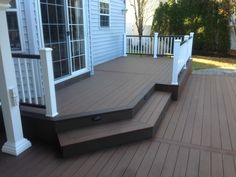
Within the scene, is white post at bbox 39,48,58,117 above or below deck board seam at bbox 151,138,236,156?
above

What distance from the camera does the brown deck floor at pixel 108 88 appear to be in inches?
132

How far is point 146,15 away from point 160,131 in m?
12.6

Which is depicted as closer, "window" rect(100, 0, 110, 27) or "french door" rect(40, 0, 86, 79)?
"french door" rect(40, 0, 86, 79)

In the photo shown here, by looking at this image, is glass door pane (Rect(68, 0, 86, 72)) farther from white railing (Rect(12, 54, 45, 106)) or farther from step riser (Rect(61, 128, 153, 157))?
step riser (Rect(61, 128, 153, 157))

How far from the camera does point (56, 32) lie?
13.1ft

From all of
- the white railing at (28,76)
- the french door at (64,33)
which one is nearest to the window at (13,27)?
the white railing at (28,76)

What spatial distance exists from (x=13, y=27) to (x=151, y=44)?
6419 mm

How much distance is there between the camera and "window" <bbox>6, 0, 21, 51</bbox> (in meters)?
3.21

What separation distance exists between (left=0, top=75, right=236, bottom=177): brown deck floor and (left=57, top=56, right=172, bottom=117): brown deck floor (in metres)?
0.68

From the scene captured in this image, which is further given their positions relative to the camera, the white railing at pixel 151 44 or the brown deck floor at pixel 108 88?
the white railing at pixel 151 44

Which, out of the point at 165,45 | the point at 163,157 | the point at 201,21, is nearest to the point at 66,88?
the point at 163,157

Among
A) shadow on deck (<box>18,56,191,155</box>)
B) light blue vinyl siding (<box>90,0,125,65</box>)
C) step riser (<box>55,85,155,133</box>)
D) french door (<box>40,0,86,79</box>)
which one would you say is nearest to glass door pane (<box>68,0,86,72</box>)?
french door (<box>40,0,86,79</box>)

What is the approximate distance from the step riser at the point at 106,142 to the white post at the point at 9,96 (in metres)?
0.62

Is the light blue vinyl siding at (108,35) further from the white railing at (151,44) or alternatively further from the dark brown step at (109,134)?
the dark brown step at (109,134)
